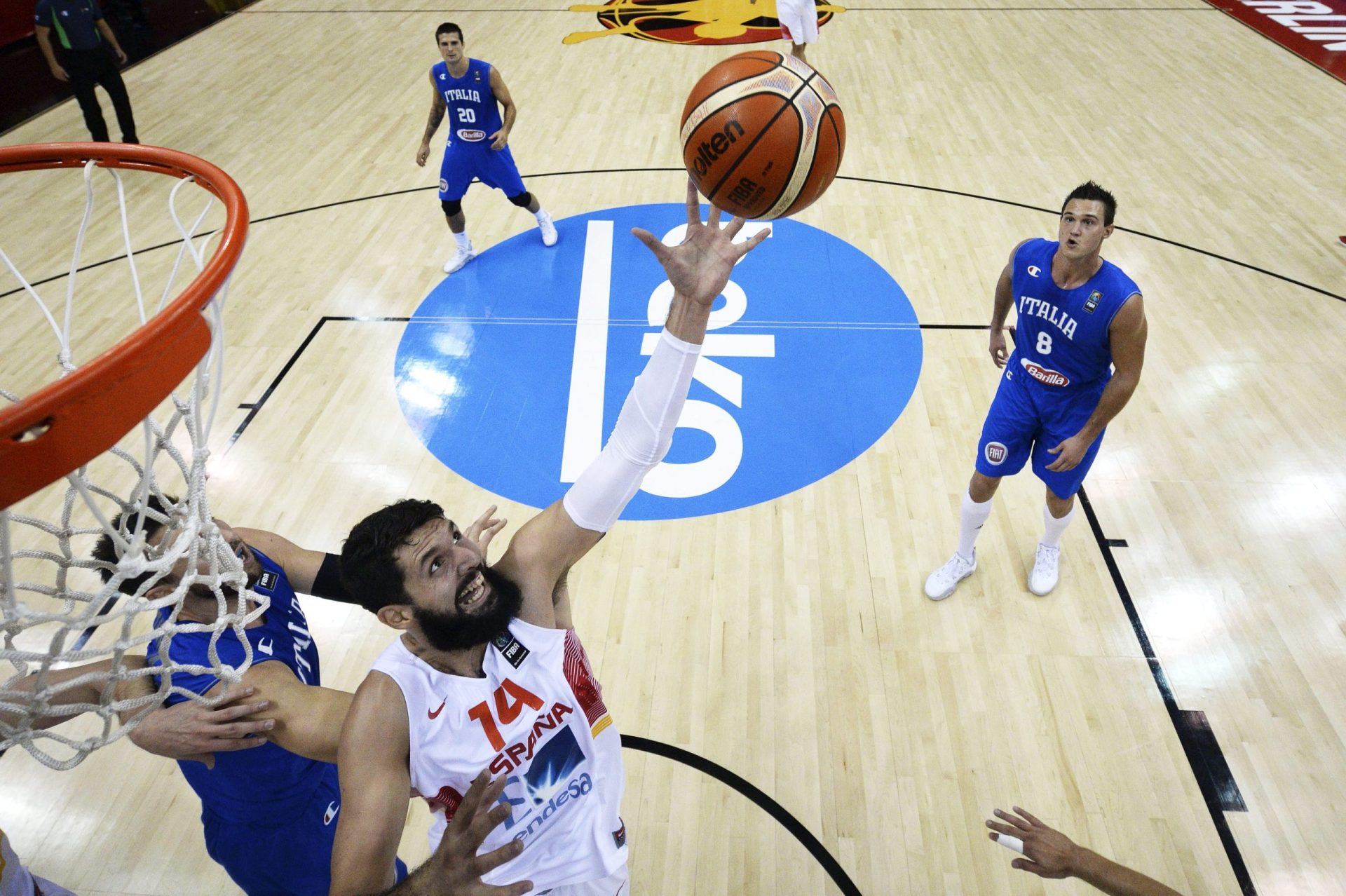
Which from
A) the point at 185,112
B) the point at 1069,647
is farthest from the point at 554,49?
the point at 1069,647

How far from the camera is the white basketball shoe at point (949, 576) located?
13.5 feet

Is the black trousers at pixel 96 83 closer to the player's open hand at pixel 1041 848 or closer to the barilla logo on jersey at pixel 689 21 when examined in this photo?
the barilla logo on jersey at pixel 689 21

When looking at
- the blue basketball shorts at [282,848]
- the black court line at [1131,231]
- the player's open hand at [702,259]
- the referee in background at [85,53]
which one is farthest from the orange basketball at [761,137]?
the referee in background at [85,53]

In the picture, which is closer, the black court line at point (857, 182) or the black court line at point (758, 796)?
the black court line at point (758, 796)

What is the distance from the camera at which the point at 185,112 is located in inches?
386

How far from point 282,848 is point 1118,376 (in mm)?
3265

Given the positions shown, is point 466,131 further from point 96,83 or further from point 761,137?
point 96,83

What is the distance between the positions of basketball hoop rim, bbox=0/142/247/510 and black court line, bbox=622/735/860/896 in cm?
239

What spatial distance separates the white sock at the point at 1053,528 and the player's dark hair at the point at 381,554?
117 inches

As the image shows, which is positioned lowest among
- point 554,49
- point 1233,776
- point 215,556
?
point 1233,776

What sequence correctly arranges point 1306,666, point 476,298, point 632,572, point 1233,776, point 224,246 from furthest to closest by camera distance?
point 476,298
point 632,572
point 1306,666
point 1233,776
point 224,246

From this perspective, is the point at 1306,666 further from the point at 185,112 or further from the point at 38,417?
the point at 185,112

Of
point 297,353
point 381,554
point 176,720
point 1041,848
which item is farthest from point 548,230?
point 1041,848

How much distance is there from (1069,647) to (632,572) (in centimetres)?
205
